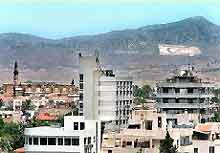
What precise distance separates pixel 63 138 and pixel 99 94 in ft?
29.0

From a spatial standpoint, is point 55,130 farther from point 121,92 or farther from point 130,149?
point 121,92

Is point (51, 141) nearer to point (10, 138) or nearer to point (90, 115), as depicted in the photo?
point (90, 115)

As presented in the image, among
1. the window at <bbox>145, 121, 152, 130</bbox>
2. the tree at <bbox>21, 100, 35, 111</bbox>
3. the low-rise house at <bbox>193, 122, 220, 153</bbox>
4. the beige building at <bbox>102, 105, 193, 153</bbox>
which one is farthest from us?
the tree at <bbox>21, 100, 35, 111</bbox>

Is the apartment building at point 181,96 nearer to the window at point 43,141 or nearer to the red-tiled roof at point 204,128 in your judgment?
the red-tiled roof at point 204,128

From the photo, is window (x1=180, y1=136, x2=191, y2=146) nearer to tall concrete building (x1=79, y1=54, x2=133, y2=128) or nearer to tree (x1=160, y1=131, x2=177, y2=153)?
tree (x1=160, y1=131, x2=177, y2=153)

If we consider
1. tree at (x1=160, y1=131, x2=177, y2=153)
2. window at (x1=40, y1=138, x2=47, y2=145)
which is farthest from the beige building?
window at (x1=40, y1=138, x2=47, y2=145)

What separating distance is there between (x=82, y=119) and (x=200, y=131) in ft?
24.3

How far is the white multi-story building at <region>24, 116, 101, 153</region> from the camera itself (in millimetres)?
51188

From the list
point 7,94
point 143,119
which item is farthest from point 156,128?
point 7,94

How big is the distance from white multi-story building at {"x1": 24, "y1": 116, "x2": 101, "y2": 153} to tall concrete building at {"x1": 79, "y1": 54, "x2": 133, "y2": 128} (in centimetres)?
471

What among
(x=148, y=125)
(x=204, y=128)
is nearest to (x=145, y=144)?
→ (x=148, y=125)

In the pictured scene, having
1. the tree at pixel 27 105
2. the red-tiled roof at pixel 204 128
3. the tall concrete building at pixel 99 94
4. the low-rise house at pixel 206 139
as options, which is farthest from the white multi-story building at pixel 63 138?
the tree at pixel 27 105

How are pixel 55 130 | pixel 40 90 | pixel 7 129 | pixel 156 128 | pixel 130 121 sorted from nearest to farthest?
1. pixel 55 130
2. pixel 156 128
3. pixel 130 121
4. pixel 7 129
5. pixel 40 90

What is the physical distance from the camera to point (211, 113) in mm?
75125
